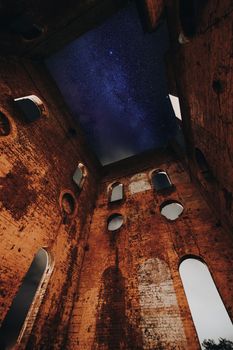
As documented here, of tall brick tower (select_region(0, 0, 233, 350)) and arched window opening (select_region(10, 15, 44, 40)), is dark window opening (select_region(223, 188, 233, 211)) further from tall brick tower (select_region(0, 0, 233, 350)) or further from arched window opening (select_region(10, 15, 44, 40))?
arched window opening (select_region(10, 15, 44, 40))

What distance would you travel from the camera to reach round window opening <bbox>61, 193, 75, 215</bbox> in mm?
6910

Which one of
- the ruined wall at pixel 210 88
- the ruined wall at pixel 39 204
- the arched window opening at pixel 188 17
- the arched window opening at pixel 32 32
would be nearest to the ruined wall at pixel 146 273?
the ruined wall at pixel 39 204

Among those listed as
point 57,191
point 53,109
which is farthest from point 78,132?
point 57,191

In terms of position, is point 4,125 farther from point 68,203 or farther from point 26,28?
point 26,28

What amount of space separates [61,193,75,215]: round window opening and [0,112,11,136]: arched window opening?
286 cm

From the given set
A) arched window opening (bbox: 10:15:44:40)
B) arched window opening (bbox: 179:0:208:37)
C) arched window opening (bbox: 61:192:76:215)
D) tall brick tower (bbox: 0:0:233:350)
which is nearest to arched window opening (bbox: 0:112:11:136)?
tall brick tower (bbox: 0:0:233:350)

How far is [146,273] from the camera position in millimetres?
5742

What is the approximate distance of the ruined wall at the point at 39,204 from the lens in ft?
Result: 14.8

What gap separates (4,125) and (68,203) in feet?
11.2

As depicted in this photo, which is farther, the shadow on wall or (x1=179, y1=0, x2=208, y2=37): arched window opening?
the shadow on wall

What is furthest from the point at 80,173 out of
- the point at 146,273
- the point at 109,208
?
the point at 146,273

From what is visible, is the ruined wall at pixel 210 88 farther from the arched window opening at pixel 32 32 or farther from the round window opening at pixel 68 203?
the round window opening at pixel 68 203

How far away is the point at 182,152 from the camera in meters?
8.87

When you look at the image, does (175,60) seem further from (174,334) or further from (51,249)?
(174,334)
